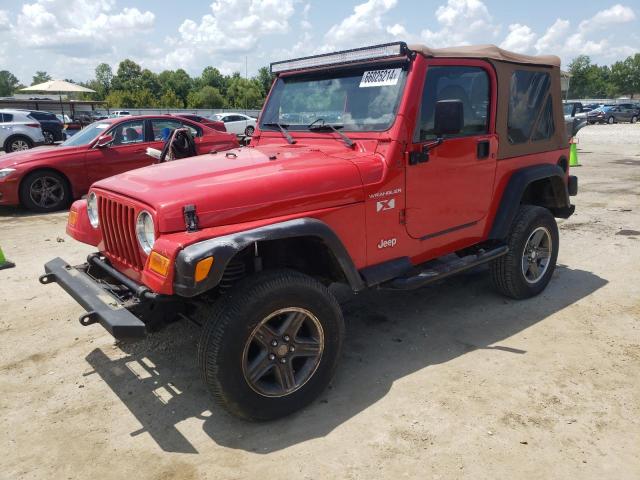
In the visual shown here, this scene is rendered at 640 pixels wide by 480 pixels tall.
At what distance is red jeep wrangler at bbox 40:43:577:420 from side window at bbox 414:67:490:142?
1 centimetres

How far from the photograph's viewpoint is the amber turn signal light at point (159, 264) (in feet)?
8.85

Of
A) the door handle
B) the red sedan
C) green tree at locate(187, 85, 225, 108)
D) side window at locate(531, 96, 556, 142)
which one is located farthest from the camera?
green tree at locate(187, 85, 225, 108)

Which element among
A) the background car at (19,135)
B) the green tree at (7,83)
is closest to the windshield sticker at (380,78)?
the background car at (19,135)

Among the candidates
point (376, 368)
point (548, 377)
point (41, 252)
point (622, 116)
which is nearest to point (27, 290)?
point (41, 252)

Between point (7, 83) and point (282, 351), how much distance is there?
16411cm

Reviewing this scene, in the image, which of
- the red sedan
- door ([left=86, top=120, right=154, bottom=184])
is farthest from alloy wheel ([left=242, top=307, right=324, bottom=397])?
door ([left=86, top=120, right=154, bottom=184])

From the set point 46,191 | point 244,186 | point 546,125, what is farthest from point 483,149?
point 46,191

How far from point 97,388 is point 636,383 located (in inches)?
143

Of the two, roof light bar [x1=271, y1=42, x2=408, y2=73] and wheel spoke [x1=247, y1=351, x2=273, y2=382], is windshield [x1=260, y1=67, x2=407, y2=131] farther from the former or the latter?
wheel spoke [x1=247, y1=351, x2=273, y2=382]

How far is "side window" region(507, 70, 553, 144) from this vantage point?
4.47 meters

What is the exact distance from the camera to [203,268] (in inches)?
104

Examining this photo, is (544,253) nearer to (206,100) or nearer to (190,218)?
(190,218)

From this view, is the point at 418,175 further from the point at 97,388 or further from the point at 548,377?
the point at 97,388

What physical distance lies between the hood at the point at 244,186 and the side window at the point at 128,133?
249 inches
